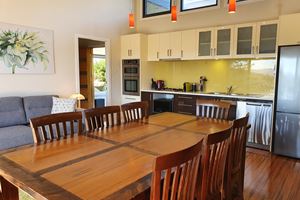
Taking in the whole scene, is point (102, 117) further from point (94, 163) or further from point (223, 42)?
point (223, 42)

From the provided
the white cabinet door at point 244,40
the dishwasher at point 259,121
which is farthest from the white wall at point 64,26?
the dishwasher at point 259,121

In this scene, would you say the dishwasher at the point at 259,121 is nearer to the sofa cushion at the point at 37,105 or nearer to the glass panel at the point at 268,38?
the glass panel at the point at 268,38

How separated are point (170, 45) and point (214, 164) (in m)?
3.84

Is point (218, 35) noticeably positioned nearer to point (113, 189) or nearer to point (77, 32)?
point (77, 32)

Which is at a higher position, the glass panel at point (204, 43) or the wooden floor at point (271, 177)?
the glass panel at point (204, 43)

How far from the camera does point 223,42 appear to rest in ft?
13.9

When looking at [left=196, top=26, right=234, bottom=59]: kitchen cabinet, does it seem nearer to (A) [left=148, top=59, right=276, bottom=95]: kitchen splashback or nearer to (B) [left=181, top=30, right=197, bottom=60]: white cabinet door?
(B) [left=181, top=30, right=197, bottom=60]: white cabinet door

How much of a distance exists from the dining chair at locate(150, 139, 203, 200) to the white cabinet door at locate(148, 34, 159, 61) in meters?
4.20

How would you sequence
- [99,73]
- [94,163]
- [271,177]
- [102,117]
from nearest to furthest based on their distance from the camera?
[94,163] → [102,117] → [271,177] → [99,73]

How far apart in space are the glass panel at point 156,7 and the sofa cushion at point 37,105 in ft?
10.5

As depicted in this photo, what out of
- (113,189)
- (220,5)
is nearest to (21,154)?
(113,189)

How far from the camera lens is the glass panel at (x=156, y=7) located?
17.4 ft

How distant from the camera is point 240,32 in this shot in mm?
4051

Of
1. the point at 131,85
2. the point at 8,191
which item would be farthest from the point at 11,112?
the point at 131,85
